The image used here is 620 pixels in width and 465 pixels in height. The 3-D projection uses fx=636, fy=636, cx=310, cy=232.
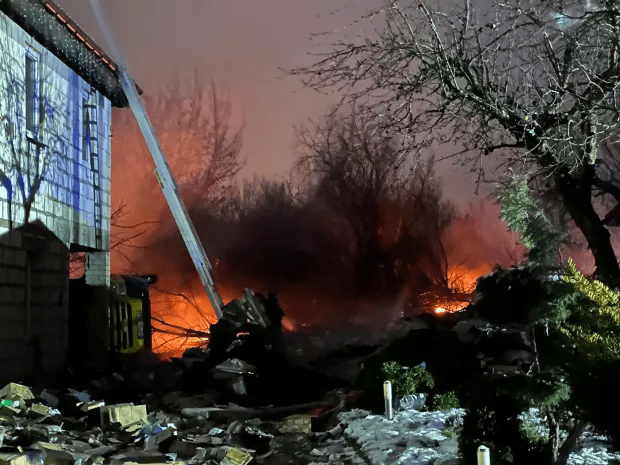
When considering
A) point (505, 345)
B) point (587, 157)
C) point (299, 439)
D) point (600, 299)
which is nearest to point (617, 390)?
point (600, 299)

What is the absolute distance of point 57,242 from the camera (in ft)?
47.0

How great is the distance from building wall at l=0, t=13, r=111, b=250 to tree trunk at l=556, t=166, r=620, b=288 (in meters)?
11.1

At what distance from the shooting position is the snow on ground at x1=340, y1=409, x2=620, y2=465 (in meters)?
7.39

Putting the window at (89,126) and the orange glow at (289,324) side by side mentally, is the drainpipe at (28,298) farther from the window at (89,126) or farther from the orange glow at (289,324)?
the orange glow at (289,324)

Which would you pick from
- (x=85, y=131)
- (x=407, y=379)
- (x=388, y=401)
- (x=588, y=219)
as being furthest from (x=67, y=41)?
(x=588, y=219)

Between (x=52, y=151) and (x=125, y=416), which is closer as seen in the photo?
(x=125, y=416)

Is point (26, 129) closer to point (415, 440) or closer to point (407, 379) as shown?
point (407, 379)

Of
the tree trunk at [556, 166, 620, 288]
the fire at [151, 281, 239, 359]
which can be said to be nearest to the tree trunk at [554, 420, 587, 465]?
the tree trunk at [556, 166, 620, 288]

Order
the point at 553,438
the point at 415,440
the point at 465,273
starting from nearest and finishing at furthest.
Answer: the point at 553,438
the point at 415,440
the point at 465,273

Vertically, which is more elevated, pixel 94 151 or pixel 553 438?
pixel 94 151

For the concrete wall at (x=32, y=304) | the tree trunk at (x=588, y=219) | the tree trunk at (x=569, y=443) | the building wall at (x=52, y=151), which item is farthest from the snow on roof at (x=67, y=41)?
the tree trunk at (x=569, y=443)

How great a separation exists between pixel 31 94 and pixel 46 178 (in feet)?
5.89

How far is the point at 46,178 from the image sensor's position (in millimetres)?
13867

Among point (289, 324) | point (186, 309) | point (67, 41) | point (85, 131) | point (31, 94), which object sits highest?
point (67, 41)
